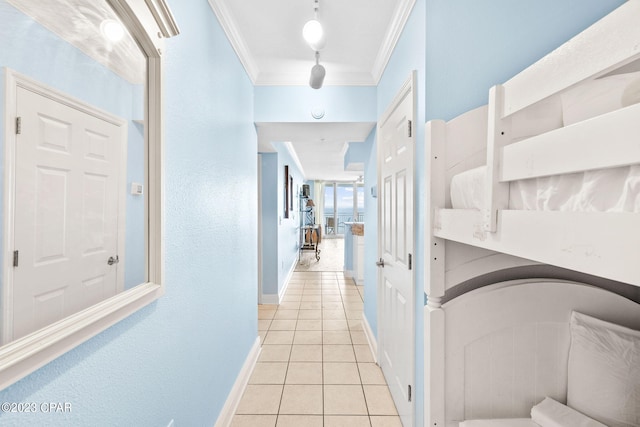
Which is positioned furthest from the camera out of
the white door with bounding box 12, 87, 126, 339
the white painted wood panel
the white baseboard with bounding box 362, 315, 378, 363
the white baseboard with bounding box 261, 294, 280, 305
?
the white baseboard with bounding box 261, 294, 280, 305

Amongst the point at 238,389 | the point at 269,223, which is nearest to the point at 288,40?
the point at 269,223

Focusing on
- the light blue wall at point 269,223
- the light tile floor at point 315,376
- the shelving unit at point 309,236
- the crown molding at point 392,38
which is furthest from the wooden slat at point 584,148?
the shelving unit at point 309,236

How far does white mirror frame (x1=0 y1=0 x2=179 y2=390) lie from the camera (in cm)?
50

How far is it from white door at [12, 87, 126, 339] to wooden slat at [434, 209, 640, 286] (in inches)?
38.0

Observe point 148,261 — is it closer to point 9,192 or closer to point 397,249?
point 9,192

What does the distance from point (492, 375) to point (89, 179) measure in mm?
1484

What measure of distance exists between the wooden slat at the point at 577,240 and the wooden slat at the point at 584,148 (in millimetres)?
81

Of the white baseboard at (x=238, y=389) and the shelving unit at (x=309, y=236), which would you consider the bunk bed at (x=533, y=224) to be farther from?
the shelving unit at (x=309, y=236)

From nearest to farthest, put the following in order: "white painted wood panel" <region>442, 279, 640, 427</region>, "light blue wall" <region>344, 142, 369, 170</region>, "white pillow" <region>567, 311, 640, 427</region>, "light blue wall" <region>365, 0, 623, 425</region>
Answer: "white pillow" <region>567, 311, 640, 427</region> < "white painted wood panel" <region>442, 279, 640, 427</region> < "light blue wall" <region>365, 0, 623, 425</region> < "light blue wall" <region>344, 142, 369, 170</region>

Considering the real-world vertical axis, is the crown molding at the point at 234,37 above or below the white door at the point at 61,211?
above

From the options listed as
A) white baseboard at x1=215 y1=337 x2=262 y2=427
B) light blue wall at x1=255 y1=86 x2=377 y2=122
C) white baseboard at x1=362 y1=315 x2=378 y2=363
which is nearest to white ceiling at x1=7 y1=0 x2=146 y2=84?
light blue wall at x1=255 y1=86 x2=377 y2=122

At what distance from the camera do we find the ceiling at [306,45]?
1.58 meters

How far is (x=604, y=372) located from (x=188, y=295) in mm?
1644

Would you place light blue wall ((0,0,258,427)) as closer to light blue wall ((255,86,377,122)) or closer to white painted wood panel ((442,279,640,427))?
light blue wall ((255,86,377,122))
